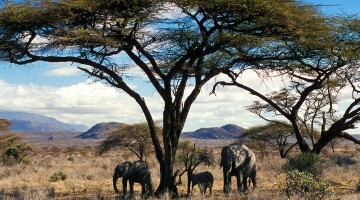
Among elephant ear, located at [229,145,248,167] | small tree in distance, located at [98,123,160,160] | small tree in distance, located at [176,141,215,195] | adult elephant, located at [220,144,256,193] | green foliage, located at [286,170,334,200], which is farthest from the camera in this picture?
small tree in distance, located at [98,123,160,160]

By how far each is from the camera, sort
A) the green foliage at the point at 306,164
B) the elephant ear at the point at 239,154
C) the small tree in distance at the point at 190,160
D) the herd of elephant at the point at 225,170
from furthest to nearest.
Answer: the elephant ear at the point at 239,154 → the herd of elephant at the point at 225,170 → the green foliage at the point at 306,164 → the small tree in distance at the point at 190,160

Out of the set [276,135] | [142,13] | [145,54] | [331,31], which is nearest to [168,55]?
[145,54]

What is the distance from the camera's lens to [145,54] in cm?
1470

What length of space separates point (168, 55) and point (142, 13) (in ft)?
9.15

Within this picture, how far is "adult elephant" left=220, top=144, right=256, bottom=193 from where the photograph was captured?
15047 millimetres

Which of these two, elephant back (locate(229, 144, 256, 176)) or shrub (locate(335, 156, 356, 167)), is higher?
elephant back (locate(229, 144, 256, 176))

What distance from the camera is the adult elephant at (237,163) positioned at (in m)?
15.0

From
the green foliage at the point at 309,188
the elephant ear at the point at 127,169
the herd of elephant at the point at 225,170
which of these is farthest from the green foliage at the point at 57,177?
the green foliage at the point at 309,188

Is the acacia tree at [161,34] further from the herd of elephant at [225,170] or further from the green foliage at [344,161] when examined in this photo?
the green foliage at [344,161]

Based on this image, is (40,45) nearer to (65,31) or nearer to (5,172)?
(65,31)

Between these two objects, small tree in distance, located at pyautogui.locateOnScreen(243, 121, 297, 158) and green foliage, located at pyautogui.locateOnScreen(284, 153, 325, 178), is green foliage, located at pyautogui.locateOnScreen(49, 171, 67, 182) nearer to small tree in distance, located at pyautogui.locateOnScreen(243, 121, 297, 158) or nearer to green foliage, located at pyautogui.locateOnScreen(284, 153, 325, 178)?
green foliage, located at pyautogui.locateOnScreen(284, 153, 325, 178)

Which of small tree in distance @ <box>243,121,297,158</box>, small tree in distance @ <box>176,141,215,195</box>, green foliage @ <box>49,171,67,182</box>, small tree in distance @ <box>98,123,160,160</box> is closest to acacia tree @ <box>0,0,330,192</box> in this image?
small tree in distance @ <box>176,141,215,195</box>

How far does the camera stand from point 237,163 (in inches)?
611

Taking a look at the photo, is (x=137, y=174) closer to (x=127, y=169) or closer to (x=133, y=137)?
(x=127, y=169)
